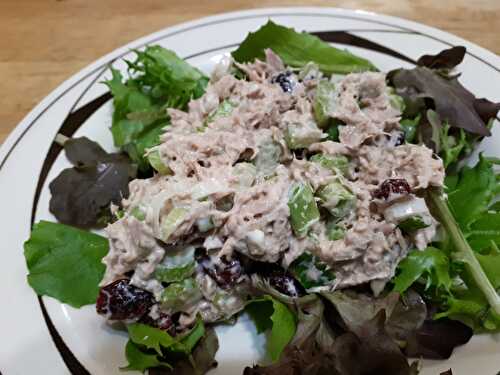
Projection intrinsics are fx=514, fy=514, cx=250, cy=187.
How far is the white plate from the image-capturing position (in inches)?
52.0

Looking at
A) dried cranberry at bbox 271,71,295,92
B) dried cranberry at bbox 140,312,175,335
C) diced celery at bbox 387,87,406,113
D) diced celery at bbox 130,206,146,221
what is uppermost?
dried cranberry at bbox 271,71,295,92

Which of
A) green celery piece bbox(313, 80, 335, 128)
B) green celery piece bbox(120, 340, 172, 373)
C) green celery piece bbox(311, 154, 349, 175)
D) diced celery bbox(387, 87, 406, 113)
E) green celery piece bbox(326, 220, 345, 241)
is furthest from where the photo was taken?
diced celery bbox(387, 87, 406, 113)

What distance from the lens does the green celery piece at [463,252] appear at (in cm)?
132

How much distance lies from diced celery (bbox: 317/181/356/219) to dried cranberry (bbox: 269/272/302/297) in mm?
213

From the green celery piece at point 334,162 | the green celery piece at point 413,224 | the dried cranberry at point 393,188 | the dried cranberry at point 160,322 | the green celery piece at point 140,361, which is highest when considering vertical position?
the green celery piece at point 334,162

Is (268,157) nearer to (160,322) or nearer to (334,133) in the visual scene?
(334,133)

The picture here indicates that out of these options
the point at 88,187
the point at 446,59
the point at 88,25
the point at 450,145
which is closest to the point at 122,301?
the point at 88,187

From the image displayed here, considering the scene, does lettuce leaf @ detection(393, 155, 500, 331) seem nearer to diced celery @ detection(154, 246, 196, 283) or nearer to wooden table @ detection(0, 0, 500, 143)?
diced celery @ detection(154, 246, 196, 283)

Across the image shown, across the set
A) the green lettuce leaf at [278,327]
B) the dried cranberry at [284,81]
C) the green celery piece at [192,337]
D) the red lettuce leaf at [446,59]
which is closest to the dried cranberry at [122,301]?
the green celery piece at [192,337]

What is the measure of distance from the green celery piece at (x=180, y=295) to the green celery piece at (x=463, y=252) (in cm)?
70

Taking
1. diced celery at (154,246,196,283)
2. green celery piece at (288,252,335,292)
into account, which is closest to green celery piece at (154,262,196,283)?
diced celery at (154,246,196,283)

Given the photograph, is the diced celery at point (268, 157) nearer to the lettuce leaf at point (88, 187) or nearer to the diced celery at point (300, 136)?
the diced celery at point (300, 136)

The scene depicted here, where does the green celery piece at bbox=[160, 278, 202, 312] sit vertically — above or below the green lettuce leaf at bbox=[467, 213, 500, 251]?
below

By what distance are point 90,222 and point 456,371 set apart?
1.14 m
